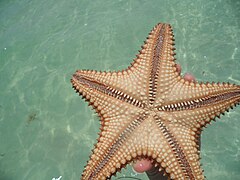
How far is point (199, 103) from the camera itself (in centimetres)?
456

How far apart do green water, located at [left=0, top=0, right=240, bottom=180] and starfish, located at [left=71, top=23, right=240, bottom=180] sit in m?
4.77

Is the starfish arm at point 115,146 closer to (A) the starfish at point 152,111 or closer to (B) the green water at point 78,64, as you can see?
(A) the starfish at point 152,111

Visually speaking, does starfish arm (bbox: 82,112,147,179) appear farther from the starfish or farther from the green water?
the green water

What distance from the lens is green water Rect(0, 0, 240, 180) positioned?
9.40 metres

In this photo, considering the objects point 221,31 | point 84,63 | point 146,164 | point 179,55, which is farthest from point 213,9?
point 146,164

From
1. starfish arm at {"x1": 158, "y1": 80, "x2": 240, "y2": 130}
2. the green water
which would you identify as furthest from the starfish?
the green water

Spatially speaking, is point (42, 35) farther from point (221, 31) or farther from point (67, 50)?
point (221, 31)

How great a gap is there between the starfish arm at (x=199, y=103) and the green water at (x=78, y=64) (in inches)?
187

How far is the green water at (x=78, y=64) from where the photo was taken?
9.40 metres

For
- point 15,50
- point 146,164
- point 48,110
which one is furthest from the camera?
point 15,50

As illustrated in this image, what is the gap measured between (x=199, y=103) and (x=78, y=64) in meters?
7.32

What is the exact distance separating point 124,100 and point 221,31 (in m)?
7.90

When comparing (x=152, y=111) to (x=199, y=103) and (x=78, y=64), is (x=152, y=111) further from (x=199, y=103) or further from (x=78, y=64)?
(x=78, y=64)

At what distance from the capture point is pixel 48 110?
10.5 m
